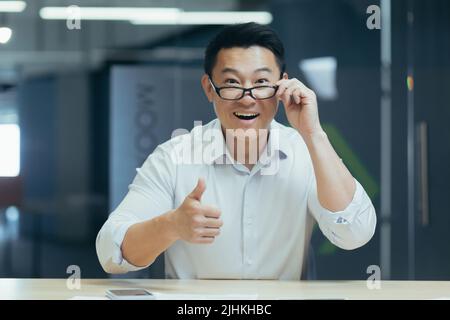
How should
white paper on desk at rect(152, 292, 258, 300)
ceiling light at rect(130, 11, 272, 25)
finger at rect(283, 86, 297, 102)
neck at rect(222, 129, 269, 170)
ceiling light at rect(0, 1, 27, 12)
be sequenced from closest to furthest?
white paper on desk at rect(152, 292, 258, 300) < finger at rect(283, 86, 297, 102) < neck at rect(222, 129, 269, 170) < ceiling light at rect(130, 11, 272, 25) < ceiling light at rect(0, 1, 27, 12)

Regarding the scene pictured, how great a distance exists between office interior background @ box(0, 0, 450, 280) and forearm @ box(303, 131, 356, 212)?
40cm

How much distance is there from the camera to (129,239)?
2.05 metres

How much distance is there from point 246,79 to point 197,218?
22.2 inches

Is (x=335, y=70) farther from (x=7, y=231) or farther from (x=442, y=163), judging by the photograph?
(x=7, y=231)

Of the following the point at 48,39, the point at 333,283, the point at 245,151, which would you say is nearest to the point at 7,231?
the point at 48,39

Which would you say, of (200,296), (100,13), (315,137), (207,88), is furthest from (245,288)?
(100,13)

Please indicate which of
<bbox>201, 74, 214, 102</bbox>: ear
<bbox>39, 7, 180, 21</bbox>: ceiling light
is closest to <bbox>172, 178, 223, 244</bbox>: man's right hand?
<bbox>201, 74, 214, 102</bbox>: ear

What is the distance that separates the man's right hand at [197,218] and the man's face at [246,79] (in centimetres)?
45

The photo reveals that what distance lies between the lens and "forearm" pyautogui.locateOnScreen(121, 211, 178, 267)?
79.0 inches

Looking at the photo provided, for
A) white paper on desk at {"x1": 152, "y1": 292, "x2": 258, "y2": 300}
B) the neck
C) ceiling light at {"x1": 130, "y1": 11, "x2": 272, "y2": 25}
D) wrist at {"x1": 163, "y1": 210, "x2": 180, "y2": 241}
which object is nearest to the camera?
white paper on desk at {"x1": 152, "y1": 292, "x2": 258, "y2": 300}

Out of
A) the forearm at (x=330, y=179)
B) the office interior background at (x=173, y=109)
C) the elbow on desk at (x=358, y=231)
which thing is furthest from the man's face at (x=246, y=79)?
the elbow on desk at (x=358, y=231)

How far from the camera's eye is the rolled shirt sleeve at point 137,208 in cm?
208

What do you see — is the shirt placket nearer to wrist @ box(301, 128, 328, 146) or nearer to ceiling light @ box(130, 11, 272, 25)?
wrist @ box(301, 128, 328, 146)

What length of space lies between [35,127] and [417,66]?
5.09ft
